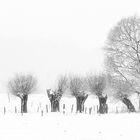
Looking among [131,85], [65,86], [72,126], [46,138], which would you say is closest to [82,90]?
[65,86]

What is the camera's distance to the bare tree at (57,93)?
46031 millimetres

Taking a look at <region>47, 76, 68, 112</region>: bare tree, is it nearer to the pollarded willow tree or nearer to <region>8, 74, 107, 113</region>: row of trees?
<region>8, 74, 107, 113</region>: row of trees

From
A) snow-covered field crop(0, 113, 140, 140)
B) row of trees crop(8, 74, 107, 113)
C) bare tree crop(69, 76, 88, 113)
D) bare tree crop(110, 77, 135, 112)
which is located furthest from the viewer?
bare tree crop(69, 76, 88, 113)

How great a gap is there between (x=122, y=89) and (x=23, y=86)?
58.6 feet

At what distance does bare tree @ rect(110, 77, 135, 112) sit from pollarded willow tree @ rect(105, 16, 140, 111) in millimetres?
479

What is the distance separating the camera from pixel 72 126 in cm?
2139

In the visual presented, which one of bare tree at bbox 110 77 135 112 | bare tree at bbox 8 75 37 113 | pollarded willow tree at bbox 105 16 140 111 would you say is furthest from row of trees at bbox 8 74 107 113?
pollarded willow tree at bbox 105 16 140 111

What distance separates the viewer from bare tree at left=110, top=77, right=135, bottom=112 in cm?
3688

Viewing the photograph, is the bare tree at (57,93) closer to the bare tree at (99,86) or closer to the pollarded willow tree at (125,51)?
the bare tree at (99,86)

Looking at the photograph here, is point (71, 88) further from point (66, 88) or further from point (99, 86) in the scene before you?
point (99, 86)

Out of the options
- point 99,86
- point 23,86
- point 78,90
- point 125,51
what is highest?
point 125,51

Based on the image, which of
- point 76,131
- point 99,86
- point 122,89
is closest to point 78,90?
point 99,86

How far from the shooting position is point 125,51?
117 feet

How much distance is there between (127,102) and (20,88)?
17.7 meters
